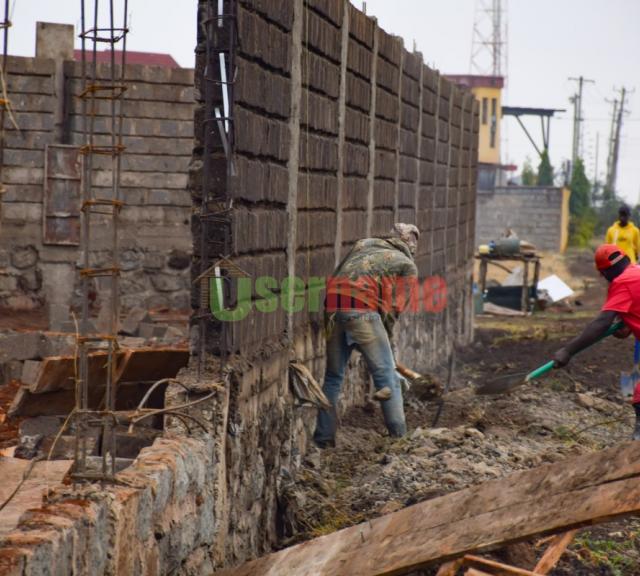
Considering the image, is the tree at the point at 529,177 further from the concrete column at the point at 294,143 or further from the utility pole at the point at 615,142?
the concrete column at the point at 294,143

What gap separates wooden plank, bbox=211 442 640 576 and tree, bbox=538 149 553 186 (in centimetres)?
5082

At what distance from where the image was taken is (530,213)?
4203cm

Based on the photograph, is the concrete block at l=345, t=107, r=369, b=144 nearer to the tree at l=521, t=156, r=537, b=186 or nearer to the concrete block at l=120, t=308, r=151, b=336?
the concrete block at l=120, t=308, r=151, b=336

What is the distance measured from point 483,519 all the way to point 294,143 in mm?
Result: 3747

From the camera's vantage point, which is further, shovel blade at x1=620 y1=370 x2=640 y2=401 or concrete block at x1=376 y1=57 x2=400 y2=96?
shovel blade at x1=620 y1=370 x2=640 y2=401

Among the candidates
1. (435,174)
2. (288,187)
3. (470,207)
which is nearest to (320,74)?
(288,187)

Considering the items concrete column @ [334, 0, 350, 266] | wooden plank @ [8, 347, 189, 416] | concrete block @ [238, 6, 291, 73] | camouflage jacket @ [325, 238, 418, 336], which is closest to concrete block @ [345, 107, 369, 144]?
concrete column @ [334, 0, 350, 266]

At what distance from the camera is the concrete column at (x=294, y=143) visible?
25.7 feet

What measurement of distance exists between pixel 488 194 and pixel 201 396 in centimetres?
3725

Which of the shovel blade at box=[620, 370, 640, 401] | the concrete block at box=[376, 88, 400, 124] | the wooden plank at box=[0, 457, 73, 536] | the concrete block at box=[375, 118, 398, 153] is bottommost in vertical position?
the shovel blade at box=[620, 370, 640, 401]

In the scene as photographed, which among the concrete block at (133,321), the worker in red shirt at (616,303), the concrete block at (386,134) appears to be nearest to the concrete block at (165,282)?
the concrete block at (133,321)

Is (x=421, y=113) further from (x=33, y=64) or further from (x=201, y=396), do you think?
(x=201, y=396)

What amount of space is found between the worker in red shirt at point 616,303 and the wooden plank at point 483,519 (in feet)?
7.82

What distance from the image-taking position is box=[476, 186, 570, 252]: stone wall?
137ft
